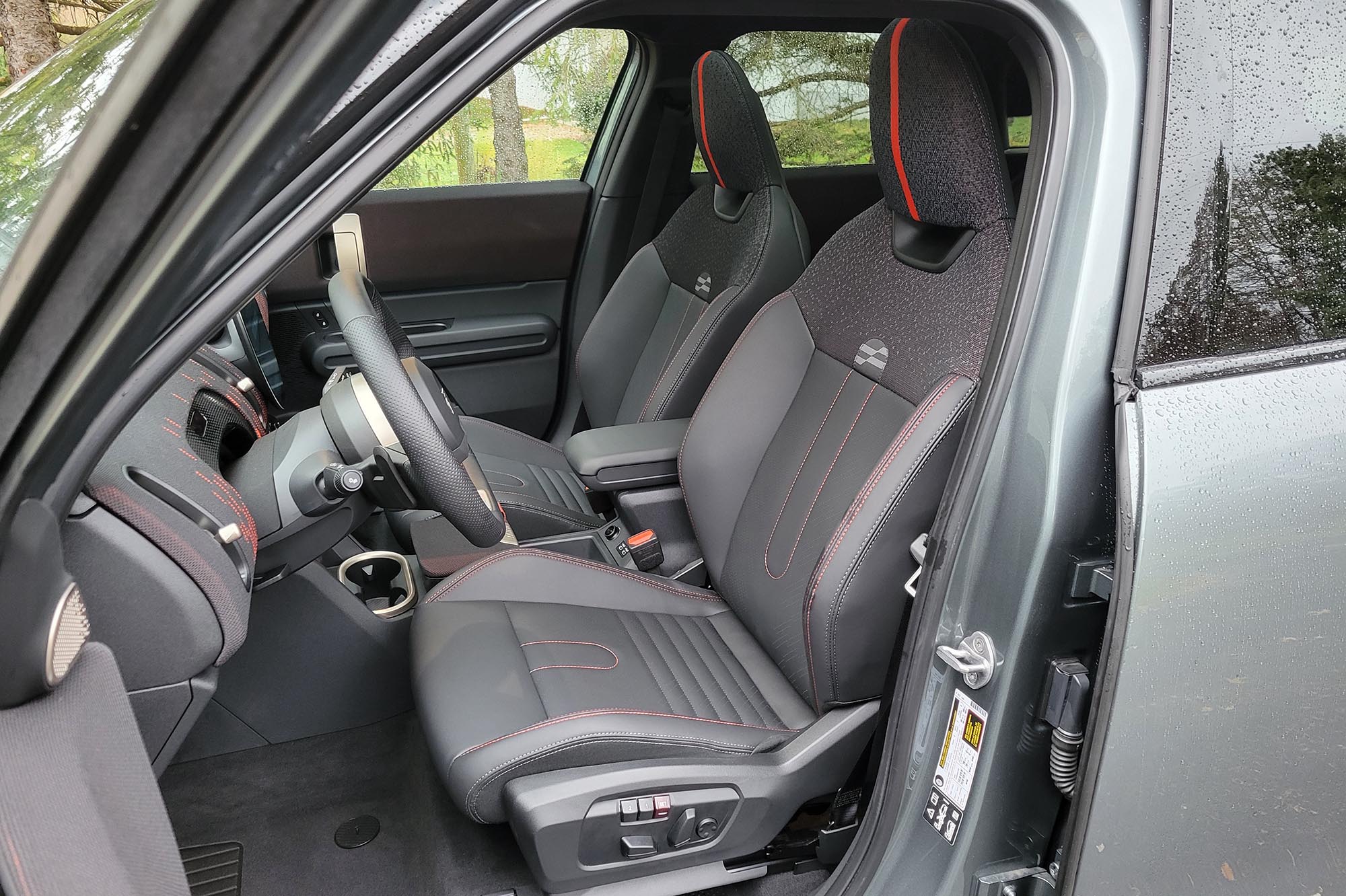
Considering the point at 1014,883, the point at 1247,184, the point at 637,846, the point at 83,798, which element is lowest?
the point at 637,846

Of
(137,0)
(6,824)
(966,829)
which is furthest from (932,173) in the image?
(6,824)

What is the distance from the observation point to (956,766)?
1.02 meters

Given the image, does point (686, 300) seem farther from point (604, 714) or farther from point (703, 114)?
point (604, 714)

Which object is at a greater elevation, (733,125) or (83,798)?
(733,125)

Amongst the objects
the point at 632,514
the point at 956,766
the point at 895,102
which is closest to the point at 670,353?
the point at 632,514

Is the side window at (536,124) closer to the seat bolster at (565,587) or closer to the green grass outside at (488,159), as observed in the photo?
the green grass outside at (488,159)

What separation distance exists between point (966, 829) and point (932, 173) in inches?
33.0

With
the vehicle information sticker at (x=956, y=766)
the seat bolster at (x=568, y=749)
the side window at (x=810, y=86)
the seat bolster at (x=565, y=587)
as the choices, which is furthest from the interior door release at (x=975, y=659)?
the side window at (x=810, y=86)

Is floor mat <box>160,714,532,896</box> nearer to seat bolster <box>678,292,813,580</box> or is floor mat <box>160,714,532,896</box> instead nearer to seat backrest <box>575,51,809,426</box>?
seat bolster <box>678,292,813,580</box>

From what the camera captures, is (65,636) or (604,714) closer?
(65,636)

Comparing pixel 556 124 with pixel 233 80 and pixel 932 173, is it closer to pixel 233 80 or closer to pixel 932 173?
pixel 932 173

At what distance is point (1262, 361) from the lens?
929mm

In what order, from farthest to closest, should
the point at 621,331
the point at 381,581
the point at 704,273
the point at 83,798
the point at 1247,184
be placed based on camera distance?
Answer: 1. the point at 621,331
2. the point at 704,273
3. the point at 381,581
4. the point at 1247,184
5. the point at 83,798

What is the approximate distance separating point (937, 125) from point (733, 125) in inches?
39.8
